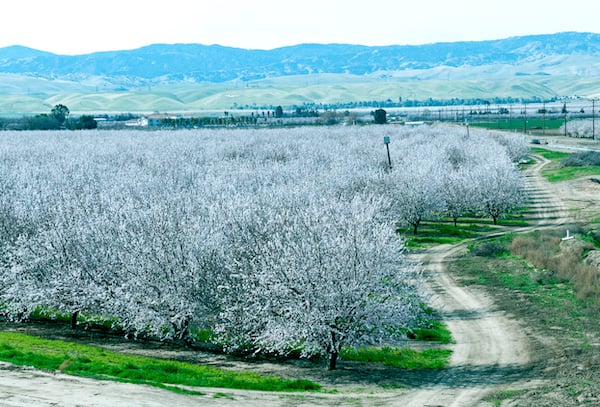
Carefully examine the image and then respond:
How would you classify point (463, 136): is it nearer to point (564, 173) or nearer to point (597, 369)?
point (564, 173)

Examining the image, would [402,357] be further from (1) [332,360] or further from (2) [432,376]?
(1) [332,360]

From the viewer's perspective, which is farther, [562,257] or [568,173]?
[568,173]

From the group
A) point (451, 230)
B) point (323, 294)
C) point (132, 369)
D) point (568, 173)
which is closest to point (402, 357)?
point (323, 294)

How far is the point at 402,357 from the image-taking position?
139ft

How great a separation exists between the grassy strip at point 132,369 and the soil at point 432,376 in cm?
101

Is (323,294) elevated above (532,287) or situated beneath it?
elevated above

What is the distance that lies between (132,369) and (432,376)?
14375 millimetres

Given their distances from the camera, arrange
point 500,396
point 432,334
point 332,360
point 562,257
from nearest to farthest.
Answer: point 500,396, point 332,360, point 432,334, point 562,257

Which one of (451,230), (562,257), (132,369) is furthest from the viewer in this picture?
(451,230)

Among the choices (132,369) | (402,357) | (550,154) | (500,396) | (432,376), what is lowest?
(402,357)

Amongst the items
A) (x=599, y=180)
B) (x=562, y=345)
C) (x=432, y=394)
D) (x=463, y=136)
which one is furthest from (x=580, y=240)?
(x=463, y=136)

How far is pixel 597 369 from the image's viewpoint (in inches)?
1497

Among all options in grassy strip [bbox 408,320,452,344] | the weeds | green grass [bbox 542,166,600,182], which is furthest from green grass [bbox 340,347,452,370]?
green grass [bbox 542,166,600,182]

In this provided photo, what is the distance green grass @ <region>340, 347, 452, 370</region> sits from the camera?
40906 mm
